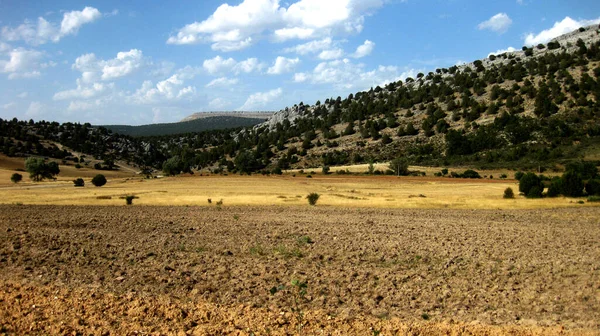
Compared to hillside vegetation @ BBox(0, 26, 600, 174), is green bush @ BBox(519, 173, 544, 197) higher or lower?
lower

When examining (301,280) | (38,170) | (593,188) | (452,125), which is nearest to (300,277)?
(301,280)

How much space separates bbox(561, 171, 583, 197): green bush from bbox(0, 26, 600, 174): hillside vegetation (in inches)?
1273

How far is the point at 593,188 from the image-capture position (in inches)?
1687

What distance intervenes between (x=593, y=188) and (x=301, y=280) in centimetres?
3965

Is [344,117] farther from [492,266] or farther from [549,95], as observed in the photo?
[492,266]

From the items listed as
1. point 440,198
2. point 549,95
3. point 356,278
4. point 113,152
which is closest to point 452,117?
point 549,95

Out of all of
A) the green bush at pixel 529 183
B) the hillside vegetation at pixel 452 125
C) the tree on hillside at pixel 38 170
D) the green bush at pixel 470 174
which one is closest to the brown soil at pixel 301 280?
the green bush at pixel 529 183

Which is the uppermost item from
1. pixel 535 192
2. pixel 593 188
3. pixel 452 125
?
pixel 452 125

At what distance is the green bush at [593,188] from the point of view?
4266cm

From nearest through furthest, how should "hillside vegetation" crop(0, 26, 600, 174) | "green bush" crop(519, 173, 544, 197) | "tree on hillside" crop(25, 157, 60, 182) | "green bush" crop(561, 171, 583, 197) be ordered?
"green bush" crop(561, 171, 583, 197)
"green bush" crop(519, 173, 544, 197)
"tree on hillside" crop(25, 157, 60, 182)
"hillside vegetation" crop(0, 26, 600, 174)

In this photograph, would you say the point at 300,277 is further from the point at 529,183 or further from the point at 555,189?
the point at 529,183

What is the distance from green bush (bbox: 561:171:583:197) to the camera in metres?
42.5

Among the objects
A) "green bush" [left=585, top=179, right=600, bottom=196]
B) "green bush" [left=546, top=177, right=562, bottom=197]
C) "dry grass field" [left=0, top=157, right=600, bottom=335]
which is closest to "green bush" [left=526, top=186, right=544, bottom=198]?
"green bush" [left=546, top=177, right=562, bottom=197]

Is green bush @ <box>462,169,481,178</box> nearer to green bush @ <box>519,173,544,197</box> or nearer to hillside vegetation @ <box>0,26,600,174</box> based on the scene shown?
hillside vegetation @ <box>0,26,600,174</box>
